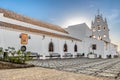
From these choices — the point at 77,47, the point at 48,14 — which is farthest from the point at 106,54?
the point at 48,14

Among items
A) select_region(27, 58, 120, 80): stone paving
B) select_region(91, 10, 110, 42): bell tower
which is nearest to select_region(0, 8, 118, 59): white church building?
select_region(91, 10, 110, 42): bell tower

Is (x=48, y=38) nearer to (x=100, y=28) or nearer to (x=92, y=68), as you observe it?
(x=92, y=68)

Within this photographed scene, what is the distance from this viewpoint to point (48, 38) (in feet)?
44.7

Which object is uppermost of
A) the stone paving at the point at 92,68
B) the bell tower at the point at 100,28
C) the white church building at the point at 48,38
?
the bell tower at the point at 100,28

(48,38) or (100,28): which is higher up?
(100,28)

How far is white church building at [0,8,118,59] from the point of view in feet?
35.5

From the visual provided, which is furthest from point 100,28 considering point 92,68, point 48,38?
point 92,68

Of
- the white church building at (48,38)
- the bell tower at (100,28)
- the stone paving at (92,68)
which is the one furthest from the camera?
the bell tower at (100,28)

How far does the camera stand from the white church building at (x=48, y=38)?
35.5ft

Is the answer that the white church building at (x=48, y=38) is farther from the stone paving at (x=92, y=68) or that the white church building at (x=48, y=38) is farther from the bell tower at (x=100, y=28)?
the stone paving at (x=92, y=68)

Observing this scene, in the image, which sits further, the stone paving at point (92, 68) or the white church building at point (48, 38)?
the white church building at point (48, 38)

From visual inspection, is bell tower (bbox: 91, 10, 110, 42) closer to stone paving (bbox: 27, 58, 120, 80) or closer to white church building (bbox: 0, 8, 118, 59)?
white church building (bbox: 0, 8, 118, 59)

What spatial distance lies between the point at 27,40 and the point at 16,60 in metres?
4.84

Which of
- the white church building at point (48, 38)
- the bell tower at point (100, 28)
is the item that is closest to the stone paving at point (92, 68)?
the white church building at point (48, 38)
